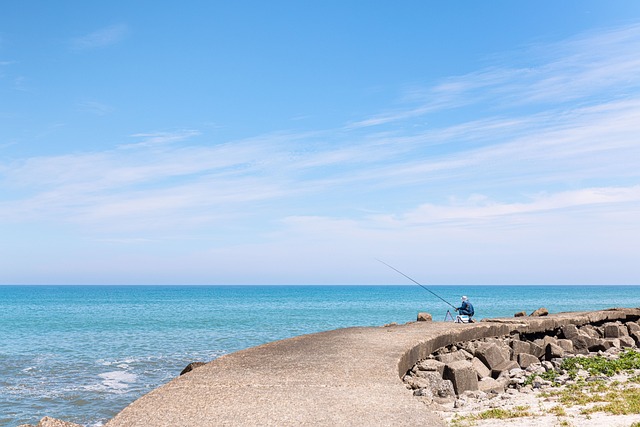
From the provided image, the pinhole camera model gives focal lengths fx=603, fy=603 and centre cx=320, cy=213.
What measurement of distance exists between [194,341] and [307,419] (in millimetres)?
20649

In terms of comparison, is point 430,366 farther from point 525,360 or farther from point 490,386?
point 525,360

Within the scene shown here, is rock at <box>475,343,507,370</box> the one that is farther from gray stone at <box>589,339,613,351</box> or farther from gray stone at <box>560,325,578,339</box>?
gray stone at <box>560,325,578,339</box>

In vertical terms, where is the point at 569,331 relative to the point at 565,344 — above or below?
above

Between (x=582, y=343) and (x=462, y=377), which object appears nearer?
(x=462, y=377)

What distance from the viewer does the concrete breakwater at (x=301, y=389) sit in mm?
4859

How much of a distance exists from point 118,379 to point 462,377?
907 cm

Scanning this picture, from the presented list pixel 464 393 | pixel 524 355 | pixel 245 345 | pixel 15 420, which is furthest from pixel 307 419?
pixel 245 345

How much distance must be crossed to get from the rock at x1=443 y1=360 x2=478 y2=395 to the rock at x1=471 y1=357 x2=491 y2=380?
38.5 inches

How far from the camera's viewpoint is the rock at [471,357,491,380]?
952 cm

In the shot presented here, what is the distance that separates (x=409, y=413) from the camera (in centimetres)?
498

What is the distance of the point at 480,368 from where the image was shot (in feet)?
32.2

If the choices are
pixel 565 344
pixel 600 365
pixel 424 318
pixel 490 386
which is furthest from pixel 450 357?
pixel 565 344

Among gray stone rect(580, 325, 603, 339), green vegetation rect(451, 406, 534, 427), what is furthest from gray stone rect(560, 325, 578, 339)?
green vegetation rect(451, 406, 534, 427)

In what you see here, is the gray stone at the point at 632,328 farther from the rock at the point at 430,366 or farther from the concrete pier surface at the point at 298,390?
the rock at the point at 430,366
